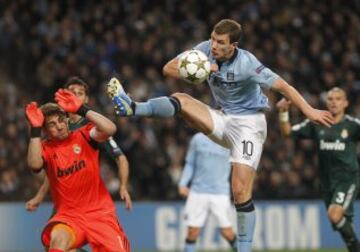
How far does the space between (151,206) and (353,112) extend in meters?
4.51

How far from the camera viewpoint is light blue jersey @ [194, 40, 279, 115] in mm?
9195

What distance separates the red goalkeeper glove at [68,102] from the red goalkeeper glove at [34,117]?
9.7 inches

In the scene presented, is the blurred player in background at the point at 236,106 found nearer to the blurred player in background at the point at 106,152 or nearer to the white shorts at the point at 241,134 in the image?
the white shorts at the point at 241,134

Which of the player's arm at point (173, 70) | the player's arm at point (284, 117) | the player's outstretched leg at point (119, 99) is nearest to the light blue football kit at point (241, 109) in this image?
the player's arm at point (173, 70)

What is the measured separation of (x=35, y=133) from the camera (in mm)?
8547

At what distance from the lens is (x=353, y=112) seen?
18531 millimetres

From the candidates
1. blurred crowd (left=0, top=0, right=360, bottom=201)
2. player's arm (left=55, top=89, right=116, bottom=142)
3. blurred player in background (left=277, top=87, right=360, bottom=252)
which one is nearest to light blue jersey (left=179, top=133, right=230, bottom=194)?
blurred player in background (left=277, top=87, right=360, bottom=252)

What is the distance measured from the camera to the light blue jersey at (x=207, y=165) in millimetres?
13898

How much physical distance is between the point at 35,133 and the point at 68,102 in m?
0.42

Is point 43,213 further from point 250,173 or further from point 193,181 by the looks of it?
point 250,173

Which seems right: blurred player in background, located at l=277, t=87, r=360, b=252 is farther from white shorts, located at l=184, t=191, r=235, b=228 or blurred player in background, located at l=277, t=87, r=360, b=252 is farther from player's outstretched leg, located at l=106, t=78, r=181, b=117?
player's outstretched leg, located at l=106, t=78, r=181, b=117

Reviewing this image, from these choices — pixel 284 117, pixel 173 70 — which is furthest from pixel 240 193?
pixel 284 117

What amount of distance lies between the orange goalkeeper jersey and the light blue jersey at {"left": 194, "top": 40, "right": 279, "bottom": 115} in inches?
52.7

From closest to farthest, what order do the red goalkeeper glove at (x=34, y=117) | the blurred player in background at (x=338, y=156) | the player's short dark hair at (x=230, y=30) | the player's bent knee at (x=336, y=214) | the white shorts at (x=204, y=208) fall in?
the red goalkeeper glove at (x=34, y=117)
the player's short dark hair at (x=230, y=30)
the player's bent knee at (x=336, y=214)
the blurred player in background at (x=338, y=156)
the white shorts at (x=204, y=208)
